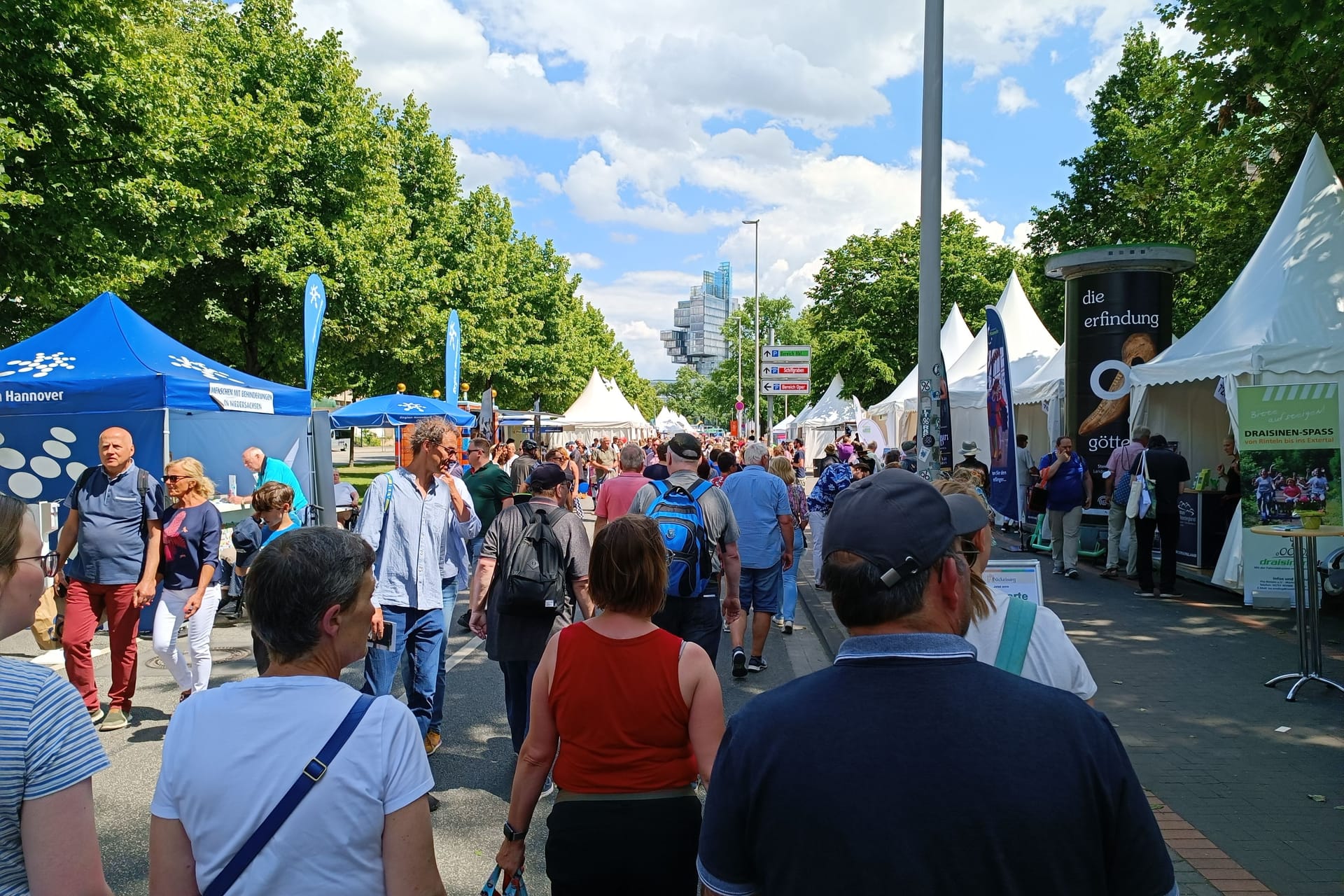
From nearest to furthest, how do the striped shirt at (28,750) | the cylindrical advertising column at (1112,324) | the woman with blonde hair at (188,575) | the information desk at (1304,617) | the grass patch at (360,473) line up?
the striped shirt at (28,750)
the woman with blonde hair at (188,575)
the information desk at (1304,617)
the cylindrical advertising column at (1112,324)
the grass patch at (360,473)

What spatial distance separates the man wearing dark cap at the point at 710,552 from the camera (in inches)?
214

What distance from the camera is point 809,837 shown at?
56.4 inches

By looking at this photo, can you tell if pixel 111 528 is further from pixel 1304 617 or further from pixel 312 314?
pixel 1304 617

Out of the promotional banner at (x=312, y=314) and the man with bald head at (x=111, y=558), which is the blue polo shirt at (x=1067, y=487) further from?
the man with bald head at (x=111, y=558)

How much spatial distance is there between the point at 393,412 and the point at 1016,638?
65.6 feet

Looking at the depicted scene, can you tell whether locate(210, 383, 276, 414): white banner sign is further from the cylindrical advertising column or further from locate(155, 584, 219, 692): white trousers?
the cylindrical advertising column

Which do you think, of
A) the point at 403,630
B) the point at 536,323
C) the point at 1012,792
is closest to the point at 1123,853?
the point at 1012,792

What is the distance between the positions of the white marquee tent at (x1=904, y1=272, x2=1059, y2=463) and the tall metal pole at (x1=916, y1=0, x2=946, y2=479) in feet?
45.6

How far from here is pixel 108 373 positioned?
9.32 meters

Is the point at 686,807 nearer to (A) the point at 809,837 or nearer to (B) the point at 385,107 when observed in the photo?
(A) the point at 809,837

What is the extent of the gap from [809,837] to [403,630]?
157 inches

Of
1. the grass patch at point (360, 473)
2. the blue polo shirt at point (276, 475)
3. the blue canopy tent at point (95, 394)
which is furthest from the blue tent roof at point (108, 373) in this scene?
the grass patch at point (360, 473)

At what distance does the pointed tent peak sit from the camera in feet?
33.0

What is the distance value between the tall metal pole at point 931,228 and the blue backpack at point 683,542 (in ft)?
10.8
